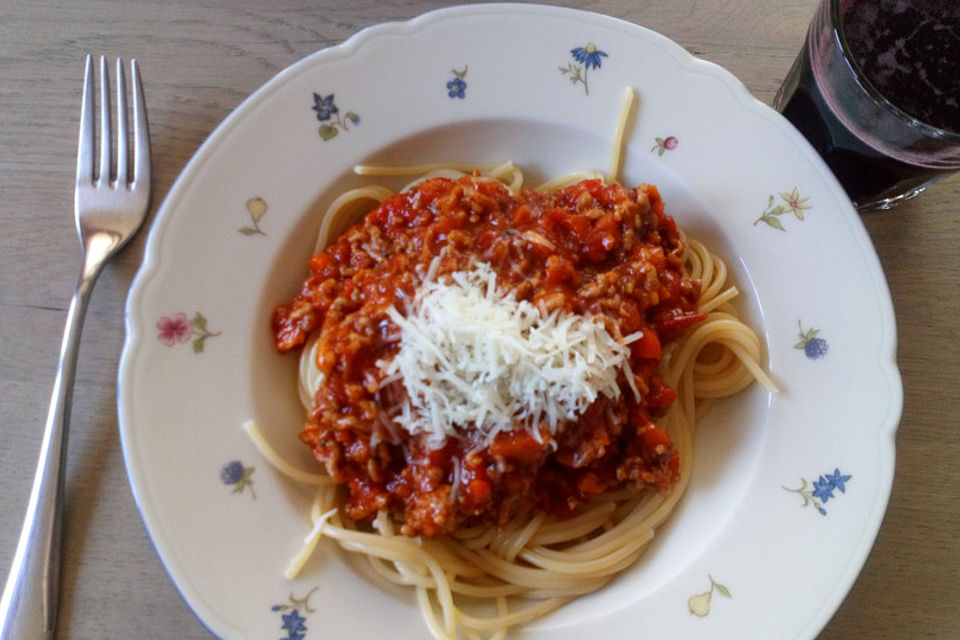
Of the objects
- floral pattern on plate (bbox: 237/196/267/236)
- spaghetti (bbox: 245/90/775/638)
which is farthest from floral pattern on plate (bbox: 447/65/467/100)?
floral pattern on plate (bbox: 237/196/267/236)

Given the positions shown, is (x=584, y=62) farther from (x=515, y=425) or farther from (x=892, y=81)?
(x=515, y=425)

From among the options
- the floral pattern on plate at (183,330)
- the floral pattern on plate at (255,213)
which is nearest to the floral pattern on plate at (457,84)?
the floral pattern on plate at (255,213)

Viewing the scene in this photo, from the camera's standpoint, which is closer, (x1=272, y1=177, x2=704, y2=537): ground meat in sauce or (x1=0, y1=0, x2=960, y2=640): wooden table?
(x1=272, y1=177, x2=704, y2=537): ground meat in sauce

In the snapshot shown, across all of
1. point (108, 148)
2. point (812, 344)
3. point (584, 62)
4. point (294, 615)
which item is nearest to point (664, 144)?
point (584, 62)

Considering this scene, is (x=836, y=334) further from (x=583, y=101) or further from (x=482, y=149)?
(x=482, y=149)

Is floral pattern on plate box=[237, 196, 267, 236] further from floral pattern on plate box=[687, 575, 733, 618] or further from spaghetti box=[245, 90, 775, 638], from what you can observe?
floral pattern on plate box=[687, 575, 733, 618]

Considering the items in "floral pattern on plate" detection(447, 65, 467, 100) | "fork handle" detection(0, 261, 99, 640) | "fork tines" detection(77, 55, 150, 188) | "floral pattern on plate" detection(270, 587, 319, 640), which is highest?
"floral pattern on plate" detection(447, 65, 467, 100)

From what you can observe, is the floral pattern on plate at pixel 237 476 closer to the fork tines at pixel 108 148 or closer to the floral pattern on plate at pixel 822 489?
the fork tines at pixel 108 148
